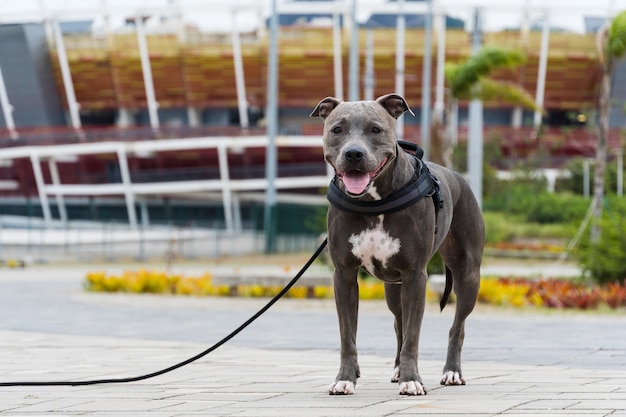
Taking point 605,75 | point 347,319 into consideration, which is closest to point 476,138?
point 605,75

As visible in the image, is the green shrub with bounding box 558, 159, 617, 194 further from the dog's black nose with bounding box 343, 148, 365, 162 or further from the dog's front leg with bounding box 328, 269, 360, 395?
the dog's black nose with bounding box 343, 148, 365, 162

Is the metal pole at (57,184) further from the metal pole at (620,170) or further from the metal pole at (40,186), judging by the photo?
the metal pole at (620,170)

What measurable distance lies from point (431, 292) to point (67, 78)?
54.7 meters

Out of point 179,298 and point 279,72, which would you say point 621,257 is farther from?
point 279,72

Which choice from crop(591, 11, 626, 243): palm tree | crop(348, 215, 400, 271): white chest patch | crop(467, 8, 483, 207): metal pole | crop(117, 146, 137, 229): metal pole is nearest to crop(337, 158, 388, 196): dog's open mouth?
crop(348, 215, 400, 271): white chest patch

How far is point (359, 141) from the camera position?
7.25m

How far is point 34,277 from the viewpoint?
33.9 metres

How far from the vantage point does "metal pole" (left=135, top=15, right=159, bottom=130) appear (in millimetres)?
71188

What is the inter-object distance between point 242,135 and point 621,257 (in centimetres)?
4410

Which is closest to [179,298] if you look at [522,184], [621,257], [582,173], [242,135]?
[621,257]

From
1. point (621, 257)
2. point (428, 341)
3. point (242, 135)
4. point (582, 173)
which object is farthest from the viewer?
point (582, 173)

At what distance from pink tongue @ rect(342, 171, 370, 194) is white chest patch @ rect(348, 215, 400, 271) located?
44 cm

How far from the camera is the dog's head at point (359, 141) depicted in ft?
23.7

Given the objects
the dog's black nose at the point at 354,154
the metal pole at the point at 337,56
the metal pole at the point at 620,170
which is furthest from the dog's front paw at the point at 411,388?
the metal pole at the point at 337,56
